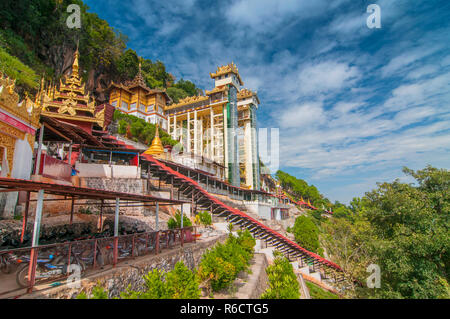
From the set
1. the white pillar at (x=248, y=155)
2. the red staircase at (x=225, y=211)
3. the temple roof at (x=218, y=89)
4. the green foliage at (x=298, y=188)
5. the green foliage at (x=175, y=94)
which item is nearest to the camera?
the red staircase at (x=225, y=211)

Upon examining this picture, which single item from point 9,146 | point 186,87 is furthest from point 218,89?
point 9,146

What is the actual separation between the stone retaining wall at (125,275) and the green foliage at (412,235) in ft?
33.1

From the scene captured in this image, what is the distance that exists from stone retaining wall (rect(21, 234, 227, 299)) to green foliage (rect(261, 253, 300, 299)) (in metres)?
3.43

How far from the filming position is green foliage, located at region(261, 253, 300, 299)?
7.64m

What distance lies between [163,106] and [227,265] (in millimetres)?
42711

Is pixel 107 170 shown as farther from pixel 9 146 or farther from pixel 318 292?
pixel 318 292

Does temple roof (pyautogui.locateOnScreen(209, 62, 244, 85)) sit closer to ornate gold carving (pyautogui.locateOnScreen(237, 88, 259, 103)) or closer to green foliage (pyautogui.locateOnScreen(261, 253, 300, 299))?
ornate gold carving (pyautogui.locateOnScreen(237, 88, 259, 103))

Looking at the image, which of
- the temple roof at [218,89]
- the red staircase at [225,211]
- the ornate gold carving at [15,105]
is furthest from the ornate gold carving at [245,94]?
the ornate gold carving at [15,105]

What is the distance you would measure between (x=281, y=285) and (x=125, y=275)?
16.5 ft

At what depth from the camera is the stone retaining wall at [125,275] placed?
15.7 feet

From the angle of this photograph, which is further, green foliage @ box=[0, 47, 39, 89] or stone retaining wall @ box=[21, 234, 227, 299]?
green foliage @ box=[0, 47, 39, 89]

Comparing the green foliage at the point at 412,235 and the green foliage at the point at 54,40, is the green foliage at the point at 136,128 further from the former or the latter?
the green foliage at the point at 412,235

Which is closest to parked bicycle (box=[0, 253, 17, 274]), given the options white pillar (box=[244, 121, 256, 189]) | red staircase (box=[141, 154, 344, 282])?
red staircase (box=[141, 154, 344, 282])
